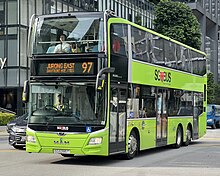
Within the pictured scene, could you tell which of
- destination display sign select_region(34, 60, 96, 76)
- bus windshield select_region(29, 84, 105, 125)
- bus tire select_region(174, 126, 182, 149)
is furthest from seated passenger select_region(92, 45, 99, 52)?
bus tire select_region(174, 126, 182, 149)

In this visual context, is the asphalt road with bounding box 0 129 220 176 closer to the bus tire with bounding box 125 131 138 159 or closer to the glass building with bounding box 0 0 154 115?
the bus tire with bounding box 125 131 138 159

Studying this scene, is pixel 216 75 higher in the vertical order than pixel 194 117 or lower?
Answer: higher

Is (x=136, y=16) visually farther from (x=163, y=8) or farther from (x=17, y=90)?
(x=17, y=90)

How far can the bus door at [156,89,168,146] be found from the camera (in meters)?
17.6

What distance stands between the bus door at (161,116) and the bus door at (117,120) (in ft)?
10.4

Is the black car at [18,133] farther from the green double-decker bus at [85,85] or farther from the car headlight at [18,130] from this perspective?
the green double-decker bus at [85,85]

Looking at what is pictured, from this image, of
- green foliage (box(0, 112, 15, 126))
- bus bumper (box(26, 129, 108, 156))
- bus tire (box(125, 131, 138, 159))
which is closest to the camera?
bus bumper (box(26, 129, 108, 156))

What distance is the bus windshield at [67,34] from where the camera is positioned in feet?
44.9

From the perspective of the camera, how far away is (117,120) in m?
14.2

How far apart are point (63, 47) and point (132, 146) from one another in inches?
152

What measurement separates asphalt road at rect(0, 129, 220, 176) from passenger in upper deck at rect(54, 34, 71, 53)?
10.6 ft

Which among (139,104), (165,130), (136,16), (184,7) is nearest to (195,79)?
(165,130)

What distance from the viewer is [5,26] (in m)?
41.1

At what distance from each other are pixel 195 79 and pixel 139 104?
669 cm
